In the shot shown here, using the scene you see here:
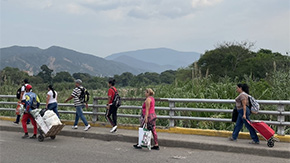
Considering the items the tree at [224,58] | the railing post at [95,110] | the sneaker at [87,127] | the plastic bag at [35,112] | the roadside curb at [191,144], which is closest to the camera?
the roadside curb at [191,144]

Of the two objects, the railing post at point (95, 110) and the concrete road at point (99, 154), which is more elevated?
the railing post at point (95, 110)

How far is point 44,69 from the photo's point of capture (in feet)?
175

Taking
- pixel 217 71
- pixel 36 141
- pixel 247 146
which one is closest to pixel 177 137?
pixel 247 146

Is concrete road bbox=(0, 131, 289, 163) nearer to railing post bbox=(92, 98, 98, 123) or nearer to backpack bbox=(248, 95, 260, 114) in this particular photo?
backpack bbox=(248, 95, 260, 114)

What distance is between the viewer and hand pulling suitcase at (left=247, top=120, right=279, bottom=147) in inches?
293

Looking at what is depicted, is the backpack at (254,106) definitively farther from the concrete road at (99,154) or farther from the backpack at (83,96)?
the backpack at (83,96)

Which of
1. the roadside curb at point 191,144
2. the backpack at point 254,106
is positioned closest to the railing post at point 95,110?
the roadside curb at point 191,144

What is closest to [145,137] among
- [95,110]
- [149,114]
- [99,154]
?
[149,114]

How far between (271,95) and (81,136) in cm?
622

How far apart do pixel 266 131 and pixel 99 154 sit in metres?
4.02

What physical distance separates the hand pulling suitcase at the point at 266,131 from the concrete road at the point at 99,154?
1.67 ft

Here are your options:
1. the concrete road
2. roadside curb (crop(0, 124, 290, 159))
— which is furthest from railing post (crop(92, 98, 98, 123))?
the concrete road

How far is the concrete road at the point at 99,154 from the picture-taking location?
23.0 feet

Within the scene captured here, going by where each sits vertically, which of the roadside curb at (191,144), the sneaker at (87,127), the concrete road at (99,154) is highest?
the sneaker at (87,127)
